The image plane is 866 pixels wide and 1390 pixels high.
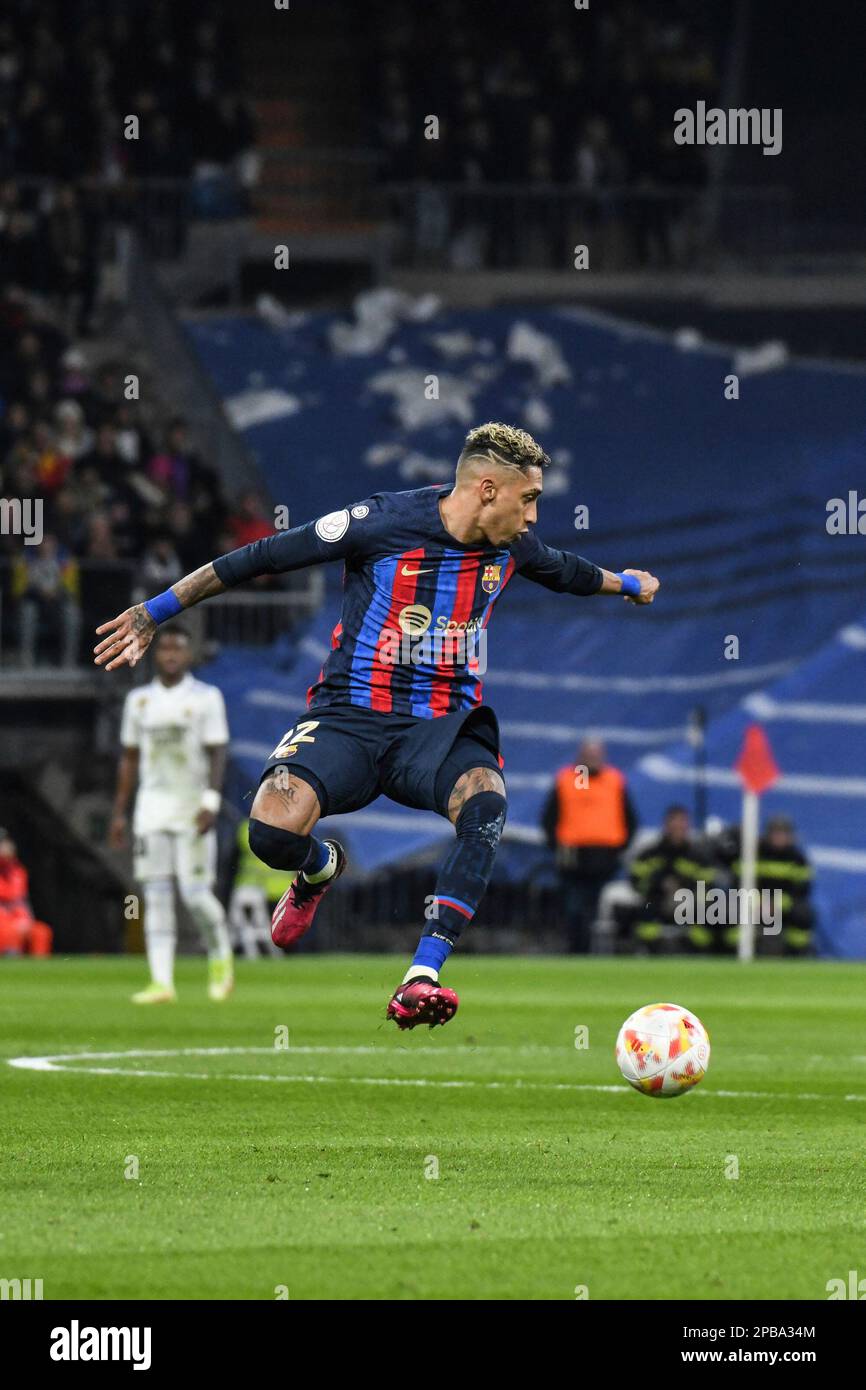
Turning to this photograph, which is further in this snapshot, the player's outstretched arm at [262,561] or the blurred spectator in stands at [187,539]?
the blurred spectator in stands at [187,539]

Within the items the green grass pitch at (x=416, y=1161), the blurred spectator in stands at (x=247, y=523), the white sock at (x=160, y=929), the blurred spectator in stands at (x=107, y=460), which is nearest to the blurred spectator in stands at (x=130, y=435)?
the blurred spectator in stands at (x=107, y=460)

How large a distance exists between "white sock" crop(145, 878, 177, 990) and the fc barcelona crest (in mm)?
7051

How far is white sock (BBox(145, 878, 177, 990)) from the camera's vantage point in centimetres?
1563

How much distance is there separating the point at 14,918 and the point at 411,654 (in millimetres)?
14369

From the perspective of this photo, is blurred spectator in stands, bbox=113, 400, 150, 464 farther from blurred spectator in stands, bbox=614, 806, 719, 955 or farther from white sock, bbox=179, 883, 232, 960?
white sock, bbox=179, 883, 232, 960

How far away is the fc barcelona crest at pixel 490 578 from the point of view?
8.96m

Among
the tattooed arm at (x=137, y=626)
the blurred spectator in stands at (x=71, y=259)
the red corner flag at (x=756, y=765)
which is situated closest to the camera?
the tattooed arm at (x=137, y=626)

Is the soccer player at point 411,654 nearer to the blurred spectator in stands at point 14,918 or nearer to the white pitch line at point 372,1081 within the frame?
the white pitch line at point 372,1081

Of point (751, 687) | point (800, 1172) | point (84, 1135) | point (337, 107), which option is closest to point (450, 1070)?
point (84, 1135)

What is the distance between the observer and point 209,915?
15.7 m

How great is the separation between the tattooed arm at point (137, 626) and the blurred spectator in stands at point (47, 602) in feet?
51.6

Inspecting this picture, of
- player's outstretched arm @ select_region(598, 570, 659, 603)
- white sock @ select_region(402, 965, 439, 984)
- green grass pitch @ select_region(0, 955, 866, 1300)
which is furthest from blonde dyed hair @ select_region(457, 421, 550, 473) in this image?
green grass pitch @ select_region(0, 955, 866, 1300)

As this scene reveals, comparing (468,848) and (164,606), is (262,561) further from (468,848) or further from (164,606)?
(468,848)

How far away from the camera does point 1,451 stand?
25.9 m
